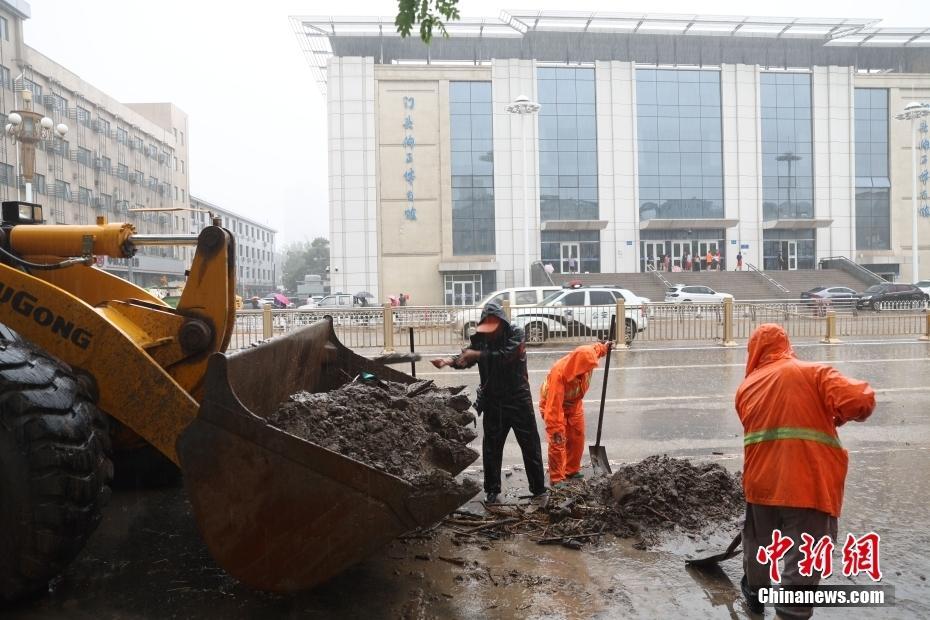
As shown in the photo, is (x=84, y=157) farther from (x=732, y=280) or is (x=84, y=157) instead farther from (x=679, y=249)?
(x=732, y=280)

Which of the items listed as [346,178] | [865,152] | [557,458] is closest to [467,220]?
[346,178]

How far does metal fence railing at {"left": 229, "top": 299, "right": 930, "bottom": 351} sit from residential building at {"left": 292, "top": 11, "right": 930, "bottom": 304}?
27.2 metres

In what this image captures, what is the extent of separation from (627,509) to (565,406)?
1291mm

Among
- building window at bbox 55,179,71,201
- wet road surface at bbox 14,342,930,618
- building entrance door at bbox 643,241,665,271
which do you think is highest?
building window at bbox 55,179,71,201

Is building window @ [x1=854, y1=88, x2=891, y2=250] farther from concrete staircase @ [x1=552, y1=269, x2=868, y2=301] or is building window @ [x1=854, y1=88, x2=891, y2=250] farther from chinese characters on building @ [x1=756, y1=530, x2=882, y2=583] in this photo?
chinese characters on building @ [x1=756, y1=530, x2=882, y2=583]

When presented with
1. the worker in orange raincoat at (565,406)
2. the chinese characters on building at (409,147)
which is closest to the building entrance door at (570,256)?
the chinese characters on building at (409,147)

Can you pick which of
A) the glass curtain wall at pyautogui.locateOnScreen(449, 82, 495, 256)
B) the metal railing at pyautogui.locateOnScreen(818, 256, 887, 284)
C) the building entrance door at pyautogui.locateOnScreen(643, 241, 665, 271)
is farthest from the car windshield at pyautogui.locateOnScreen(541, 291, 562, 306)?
the metal railing at pyautogui.locateOnScreen(818, 256, 887, 284)

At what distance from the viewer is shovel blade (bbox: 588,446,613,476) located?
19.3 feet

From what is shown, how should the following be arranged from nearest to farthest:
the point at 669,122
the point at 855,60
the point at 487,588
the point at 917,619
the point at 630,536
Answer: the point at 917,619 < the point at 487,588 < the point at 630,536 < the point at 669,122 < the point at 855,60

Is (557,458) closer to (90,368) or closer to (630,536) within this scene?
(630,536)

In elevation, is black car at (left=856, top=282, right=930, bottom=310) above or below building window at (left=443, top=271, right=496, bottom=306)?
below

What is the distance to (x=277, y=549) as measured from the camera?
10.3 feet

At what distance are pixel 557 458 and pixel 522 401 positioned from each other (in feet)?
2.13

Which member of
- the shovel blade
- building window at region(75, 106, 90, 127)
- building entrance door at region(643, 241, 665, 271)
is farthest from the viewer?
building entrance door at region(643, 241, 665, 271)
